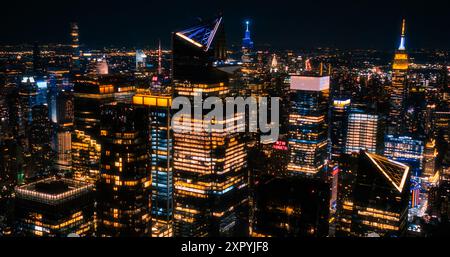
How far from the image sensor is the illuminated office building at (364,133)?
2234 cm

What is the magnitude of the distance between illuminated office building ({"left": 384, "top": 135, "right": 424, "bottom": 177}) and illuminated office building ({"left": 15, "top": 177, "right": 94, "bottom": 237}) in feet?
44.5

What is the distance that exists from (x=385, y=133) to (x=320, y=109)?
4.04 metres

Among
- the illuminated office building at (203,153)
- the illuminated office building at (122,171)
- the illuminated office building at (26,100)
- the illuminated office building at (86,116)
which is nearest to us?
the illuminated office building at (122,171)

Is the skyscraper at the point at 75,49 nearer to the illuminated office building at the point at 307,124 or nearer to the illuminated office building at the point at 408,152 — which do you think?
the illuminated office building at the point at 307,124

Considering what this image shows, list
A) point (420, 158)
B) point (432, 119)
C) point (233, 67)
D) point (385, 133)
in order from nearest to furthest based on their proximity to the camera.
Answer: point (233, 67), point (420, 158), point (385, 133), point (432, 119)

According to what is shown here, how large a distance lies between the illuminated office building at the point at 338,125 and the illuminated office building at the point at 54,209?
496 inches

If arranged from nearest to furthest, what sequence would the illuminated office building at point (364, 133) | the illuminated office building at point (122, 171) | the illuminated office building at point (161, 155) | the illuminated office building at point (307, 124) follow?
the illuminated office building at point (122, 171), the illuminated office building at point (161, 155), the illuminated office building at point (307, 124), the illuminated office building at point (364, 133)

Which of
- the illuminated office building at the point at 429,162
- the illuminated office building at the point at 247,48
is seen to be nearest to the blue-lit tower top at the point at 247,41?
the illuminated office building at the point at 247,48

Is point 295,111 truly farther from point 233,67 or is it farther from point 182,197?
point 182,197

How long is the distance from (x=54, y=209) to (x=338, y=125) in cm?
1494
